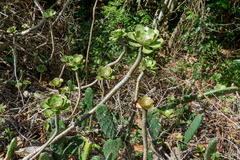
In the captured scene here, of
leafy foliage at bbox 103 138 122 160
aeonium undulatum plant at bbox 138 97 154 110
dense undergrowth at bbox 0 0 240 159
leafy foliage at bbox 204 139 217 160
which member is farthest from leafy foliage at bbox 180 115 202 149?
aeonium undulatum plant at bbox 138 97 154 110

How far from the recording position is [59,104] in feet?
3.28

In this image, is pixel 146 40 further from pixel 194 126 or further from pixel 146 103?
pixel 194 126

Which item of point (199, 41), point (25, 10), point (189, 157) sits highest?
point (25, 10)

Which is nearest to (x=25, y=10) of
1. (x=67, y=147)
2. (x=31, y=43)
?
(x=31, y=43)

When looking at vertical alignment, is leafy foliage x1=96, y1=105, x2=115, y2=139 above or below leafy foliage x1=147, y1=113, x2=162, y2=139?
above

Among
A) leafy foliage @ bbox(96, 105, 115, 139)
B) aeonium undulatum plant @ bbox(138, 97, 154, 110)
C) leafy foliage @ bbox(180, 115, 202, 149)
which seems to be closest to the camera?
aeonium undulatum plant @ bbox(138, 97, 154, 110)

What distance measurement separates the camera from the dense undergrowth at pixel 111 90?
1.35 meters

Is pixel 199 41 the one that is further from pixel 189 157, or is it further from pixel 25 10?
pixel 25 10

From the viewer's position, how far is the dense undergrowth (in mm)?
1354

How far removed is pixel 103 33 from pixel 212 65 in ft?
5.89

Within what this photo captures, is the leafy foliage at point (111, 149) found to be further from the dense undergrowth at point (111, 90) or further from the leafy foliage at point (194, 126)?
the leafy foliage at point (194, 126)

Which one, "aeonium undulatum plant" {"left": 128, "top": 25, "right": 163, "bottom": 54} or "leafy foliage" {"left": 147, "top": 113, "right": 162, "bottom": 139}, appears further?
"leafy foliage" {"left": 147, "top": 113, "right": 162, "bottom": 139}

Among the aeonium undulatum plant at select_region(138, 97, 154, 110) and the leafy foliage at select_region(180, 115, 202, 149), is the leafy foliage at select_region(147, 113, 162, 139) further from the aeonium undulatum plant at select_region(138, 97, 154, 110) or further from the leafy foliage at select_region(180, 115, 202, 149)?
the aeonium undulatum plant at select_region(138, 97, 154, 110)

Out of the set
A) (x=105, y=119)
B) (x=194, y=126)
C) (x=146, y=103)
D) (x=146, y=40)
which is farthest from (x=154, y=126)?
(x=146, y=40)
